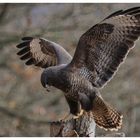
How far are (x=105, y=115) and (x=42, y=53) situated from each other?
832 millimetres

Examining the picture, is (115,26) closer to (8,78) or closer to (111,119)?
(111,119)

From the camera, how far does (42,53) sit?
272 inches

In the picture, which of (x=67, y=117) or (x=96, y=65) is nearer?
(x=67, y=117)

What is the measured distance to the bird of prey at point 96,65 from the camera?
6422 millimetres

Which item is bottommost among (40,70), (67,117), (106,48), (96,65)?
(67,117)

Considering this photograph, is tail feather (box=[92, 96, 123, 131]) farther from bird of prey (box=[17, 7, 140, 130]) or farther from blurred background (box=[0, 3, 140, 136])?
blurred background (box=[0, 3, 140, 136])

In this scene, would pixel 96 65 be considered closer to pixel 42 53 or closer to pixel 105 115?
pixel 105 115

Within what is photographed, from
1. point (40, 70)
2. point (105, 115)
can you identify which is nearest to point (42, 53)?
point (105, 115)

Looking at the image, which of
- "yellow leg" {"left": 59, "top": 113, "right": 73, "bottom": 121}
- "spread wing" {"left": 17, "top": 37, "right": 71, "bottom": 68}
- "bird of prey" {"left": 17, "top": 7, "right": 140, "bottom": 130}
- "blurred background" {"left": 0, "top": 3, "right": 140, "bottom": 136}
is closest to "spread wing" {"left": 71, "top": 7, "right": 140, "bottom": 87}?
"bird of prey" {"left": 17, "top": 7, "right": 140, "bottom": 130}

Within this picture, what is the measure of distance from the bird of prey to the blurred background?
14.5 ft

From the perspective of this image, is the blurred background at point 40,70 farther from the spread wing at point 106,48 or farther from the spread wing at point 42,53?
the spread wing at point 106,48

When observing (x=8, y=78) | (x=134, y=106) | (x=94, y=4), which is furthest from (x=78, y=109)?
(x=8, y=78)

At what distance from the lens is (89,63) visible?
661 cm

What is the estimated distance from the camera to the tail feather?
6488 mm
